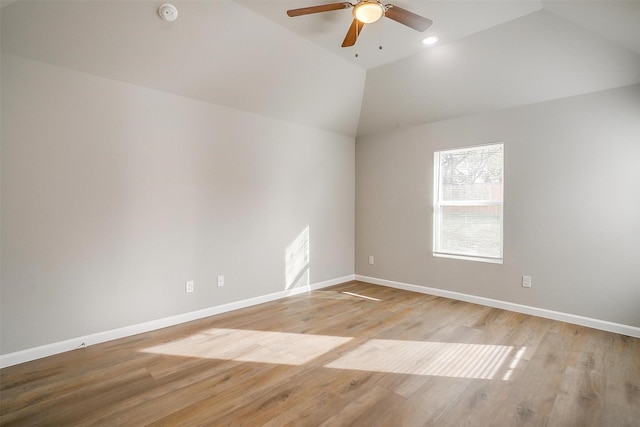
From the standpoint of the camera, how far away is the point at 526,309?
12.0 feet

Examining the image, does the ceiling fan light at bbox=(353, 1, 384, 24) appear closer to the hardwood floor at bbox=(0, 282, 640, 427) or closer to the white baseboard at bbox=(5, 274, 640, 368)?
the hardwood floor at bbox=(0, 282, 640, 427)

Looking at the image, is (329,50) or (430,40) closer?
(430,40)

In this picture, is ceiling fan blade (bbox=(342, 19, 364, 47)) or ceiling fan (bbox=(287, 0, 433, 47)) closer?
ceiling fan (bbox=(287, 0, 433, 47))

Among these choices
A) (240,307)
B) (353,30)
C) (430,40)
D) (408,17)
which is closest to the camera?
(408,17)

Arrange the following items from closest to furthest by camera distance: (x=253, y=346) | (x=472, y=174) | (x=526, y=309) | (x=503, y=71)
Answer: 1. (x=253, y=346)
2. (x=503, y=71)
3. (x=526, y=309)
4. (x=472, y=174)

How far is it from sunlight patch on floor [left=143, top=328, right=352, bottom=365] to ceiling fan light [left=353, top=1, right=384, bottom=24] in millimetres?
2698

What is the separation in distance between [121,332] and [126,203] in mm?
1240

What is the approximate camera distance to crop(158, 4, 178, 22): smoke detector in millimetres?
2502

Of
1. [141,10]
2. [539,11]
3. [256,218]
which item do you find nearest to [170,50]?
[141,10]

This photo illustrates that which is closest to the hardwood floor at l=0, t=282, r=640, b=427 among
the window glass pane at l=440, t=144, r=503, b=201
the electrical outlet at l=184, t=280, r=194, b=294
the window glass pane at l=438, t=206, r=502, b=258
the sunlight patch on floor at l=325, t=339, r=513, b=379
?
the sunlight patch on floor at l=325, t=339, r=513, b=379

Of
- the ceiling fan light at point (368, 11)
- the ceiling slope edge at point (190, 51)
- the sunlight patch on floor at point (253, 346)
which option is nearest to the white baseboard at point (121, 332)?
the sunlight patch on floor at point (253, 346)

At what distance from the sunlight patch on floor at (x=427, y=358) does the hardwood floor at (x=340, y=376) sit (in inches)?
0.5

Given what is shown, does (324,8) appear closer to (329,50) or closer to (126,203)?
(329,50)

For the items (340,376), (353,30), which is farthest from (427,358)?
(353,30)
